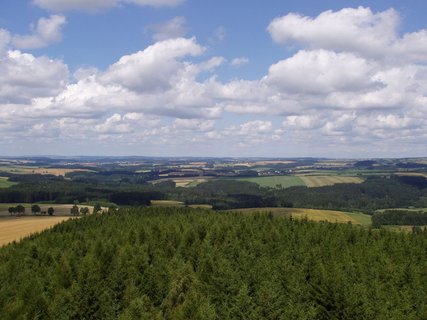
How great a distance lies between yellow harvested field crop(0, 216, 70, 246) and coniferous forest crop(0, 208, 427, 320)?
66.1 ft

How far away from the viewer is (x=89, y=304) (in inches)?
2842

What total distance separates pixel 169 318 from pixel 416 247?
86832mm

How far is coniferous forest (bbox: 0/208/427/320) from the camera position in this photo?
214 ft

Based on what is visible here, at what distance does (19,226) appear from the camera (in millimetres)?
164375

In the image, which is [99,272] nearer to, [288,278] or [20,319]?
Answer: [20,319]

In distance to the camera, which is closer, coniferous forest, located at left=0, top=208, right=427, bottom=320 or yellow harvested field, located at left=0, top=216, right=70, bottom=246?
coniferous forest, located at left=0, top=208, right=427, bottom=320

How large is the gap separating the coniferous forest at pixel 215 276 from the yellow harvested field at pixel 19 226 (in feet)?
66.1

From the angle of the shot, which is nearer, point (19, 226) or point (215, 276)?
point (215, 276)

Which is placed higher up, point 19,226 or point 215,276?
point 215,276

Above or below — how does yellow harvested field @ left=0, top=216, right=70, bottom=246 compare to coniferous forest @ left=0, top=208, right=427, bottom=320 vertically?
below

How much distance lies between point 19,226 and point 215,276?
4304 inches

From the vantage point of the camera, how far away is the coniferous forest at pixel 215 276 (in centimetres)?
6525

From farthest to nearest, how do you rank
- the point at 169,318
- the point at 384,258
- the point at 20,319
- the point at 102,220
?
the point at 102,220 < the point at 384,258 < the point at 169,318 < the point at 20,319

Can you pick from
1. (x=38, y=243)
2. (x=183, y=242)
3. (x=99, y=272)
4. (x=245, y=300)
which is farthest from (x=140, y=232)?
(x=245, y=300)
